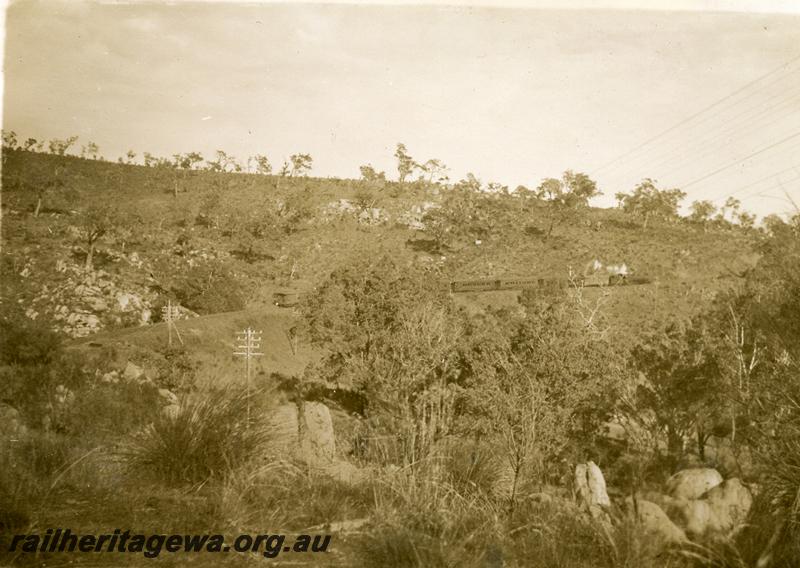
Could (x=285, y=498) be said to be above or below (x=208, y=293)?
below

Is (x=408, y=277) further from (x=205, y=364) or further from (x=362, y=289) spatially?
(x=205, y=364)

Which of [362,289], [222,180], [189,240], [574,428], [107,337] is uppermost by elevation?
[222,180]

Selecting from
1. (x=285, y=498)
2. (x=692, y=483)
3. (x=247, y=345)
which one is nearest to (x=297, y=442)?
(x=285, y=498)

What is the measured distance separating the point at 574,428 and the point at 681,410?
605cm

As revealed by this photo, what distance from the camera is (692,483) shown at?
10805 mm

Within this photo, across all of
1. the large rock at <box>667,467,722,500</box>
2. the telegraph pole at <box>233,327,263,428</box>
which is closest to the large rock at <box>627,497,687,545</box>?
the large rock at <box>667,467,722,500</box>

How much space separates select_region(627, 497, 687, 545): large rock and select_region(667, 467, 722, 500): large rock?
5152 millimetres

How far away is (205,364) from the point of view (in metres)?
32.0

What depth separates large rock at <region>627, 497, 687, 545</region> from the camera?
173 inches

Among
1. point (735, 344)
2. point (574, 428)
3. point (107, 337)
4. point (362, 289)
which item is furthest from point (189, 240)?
point (735, 344)

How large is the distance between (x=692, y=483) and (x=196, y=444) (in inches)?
382

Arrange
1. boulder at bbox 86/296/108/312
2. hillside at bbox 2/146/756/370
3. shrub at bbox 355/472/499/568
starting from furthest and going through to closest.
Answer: hillside at bbox 2/146/756/370 → boulder at bbox 86/296/108/312 → shrub at bbox 355/472/499/568

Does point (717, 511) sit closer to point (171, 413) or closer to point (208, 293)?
point (171, 413)

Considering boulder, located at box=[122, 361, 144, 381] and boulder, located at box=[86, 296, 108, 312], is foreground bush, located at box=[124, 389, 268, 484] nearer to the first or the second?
boulder, located at box=[122, 361, 144, 381]
